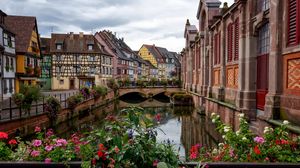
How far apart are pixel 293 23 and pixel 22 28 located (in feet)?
114

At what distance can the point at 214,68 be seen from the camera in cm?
2405

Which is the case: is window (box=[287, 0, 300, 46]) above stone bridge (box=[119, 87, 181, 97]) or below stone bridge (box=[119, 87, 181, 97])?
above

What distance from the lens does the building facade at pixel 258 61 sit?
31.6 feet

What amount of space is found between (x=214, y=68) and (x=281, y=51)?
13.9 m

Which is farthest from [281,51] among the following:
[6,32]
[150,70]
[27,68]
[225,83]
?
[150,70]

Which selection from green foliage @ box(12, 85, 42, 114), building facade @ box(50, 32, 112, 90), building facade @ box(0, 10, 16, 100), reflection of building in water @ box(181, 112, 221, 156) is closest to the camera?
reflection of building in water @ box(181, 112, 221, 156)

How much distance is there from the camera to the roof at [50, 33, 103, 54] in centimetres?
5475

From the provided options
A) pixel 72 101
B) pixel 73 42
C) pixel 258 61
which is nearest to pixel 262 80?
pixel 258 61

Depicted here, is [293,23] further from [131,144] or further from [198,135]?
[198,135]

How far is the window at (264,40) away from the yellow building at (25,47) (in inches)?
1075

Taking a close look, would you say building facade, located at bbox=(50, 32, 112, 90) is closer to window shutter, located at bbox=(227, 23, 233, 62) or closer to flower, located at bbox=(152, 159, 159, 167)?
window shutter, located at bbox=(227, 23, 233, 62)

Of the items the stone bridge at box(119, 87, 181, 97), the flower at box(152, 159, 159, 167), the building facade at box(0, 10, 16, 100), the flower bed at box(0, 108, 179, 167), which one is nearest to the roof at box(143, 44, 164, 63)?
the stone bridge at box(119, 87, 181, 97)

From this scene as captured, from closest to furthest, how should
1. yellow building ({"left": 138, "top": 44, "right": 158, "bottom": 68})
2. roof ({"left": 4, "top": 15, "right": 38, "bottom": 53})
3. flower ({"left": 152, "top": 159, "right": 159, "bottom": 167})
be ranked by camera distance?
flower ({"left": 152, "top": 159, "right": 159, "bottom": 167}) → roof ({"left": 4, "top": 15, "right": 38, "bottom": 53}) → yellow building ({"left": 138, "top": 44, "right": 158, "bottom": 68})

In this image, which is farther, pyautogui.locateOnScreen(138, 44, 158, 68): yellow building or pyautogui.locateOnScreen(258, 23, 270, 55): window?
pyautogui.locateOnScreen(138, 44, 158, 68): yellow building
